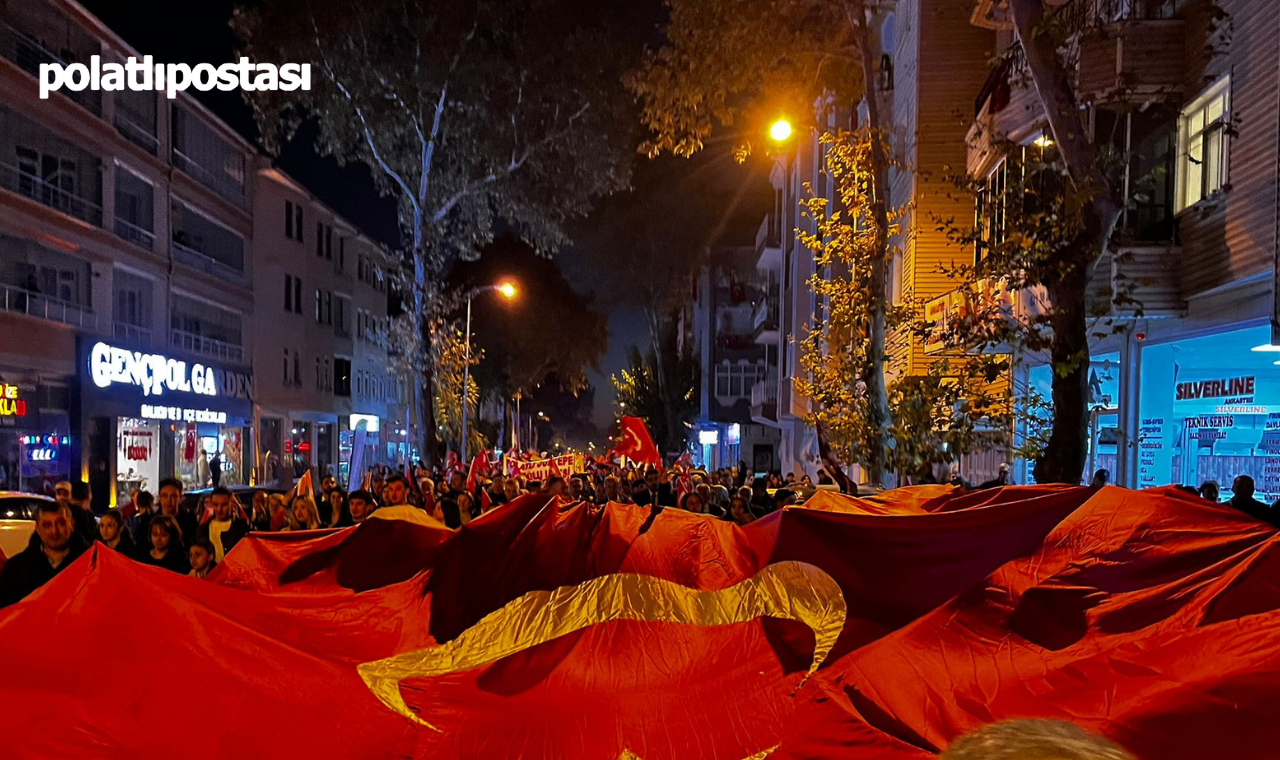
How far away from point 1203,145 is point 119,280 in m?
28.3

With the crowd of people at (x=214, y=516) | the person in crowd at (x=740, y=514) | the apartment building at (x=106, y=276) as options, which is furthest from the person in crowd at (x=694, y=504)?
the apartment building at (x=106, y=276)

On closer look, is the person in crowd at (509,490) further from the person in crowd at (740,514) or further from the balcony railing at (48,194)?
the balcony railing at (48,194)

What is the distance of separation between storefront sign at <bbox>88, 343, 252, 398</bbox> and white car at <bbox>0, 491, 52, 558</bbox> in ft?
43.8

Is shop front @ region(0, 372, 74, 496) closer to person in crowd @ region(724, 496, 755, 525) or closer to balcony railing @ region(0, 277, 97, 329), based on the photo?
balcony railing @ region(0, 277, 97, 329)

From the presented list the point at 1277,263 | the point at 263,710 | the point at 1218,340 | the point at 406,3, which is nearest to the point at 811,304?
the point at 406,3

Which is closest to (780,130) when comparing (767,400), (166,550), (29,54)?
(166,550)

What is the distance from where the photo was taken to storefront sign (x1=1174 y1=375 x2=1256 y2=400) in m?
13.8

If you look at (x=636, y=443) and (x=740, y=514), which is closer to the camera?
(x=740, y=514)

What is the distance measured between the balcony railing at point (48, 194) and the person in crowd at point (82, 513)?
1577cm

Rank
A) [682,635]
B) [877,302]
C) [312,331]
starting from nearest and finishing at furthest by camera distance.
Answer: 1. [682,635]
2. [877,302]
3. [312,331]

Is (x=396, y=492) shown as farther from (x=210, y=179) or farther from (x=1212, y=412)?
(x=210, y=179)

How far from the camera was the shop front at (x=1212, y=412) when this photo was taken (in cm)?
1396

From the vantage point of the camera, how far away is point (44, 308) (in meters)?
26.9

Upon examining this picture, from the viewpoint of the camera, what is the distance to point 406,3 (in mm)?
29312
